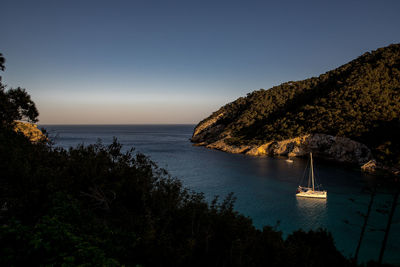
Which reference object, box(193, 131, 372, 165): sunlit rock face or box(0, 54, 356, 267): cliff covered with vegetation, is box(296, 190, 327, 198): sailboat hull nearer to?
box(0, 54, 356, 267): cliff covered with vegetation

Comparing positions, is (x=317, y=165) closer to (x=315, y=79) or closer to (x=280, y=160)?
(x=280, y=160)

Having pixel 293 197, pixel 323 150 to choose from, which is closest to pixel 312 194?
pixel 293 197

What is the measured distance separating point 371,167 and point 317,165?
10.4 metres

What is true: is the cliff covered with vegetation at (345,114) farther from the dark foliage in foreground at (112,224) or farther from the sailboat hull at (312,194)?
the dark foliage in foreground at (112,224)

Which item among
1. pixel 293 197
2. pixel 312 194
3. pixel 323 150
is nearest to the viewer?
pixel 312 194

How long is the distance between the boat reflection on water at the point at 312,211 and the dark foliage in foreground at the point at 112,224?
9.51 meters


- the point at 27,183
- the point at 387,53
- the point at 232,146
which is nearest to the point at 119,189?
the point at 27,183

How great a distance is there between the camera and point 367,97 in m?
53.8

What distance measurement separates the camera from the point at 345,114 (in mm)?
54344

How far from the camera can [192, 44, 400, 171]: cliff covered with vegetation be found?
45.7 m

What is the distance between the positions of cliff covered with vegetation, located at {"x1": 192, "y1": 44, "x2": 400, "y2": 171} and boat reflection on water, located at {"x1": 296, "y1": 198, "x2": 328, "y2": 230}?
22.4 m

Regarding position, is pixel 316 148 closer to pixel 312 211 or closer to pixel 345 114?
pixel 345 114

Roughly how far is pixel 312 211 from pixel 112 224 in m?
25.4

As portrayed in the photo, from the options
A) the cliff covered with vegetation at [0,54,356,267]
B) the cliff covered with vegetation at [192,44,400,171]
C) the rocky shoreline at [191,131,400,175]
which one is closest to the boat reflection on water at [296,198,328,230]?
the cliff covered with vegetation at [0,54,356,267]
